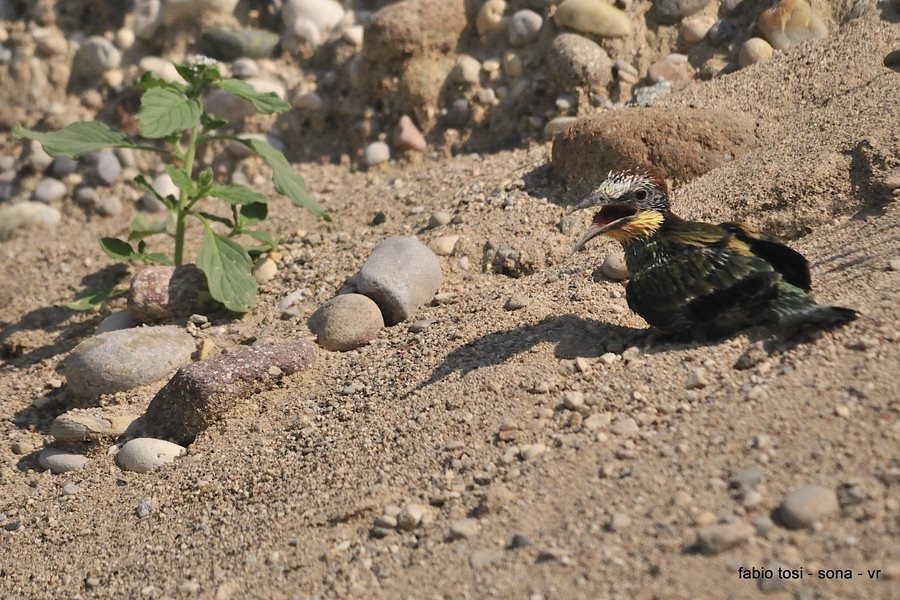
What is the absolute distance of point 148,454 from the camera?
181 inches

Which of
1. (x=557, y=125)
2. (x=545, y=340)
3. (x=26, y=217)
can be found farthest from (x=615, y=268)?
Result: (x=26, y=217)

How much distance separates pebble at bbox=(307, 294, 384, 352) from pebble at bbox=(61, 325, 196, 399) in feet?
2.54

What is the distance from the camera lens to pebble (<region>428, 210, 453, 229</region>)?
19.4ft

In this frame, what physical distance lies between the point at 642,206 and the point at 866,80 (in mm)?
2193

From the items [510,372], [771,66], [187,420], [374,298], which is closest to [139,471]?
[187,420]

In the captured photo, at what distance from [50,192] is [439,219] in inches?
132

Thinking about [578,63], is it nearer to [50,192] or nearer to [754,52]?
[754,52]

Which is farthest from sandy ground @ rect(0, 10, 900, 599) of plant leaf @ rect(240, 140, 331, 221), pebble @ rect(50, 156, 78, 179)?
pebble @ rect(50, 156, 78, 179)

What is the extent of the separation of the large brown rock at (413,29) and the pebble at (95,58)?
7.20ft

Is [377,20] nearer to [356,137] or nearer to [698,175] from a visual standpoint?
[356,137]

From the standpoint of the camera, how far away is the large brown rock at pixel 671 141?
5590mm

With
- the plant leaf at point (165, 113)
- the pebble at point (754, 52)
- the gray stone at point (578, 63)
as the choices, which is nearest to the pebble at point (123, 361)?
the plant leaf at point (165, 113)

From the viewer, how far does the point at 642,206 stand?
4324 millimetres

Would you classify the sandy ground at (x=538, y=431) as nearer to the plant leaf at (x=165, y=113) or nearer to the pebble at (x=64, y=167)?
the plant leaf at (x=165, y=113)
